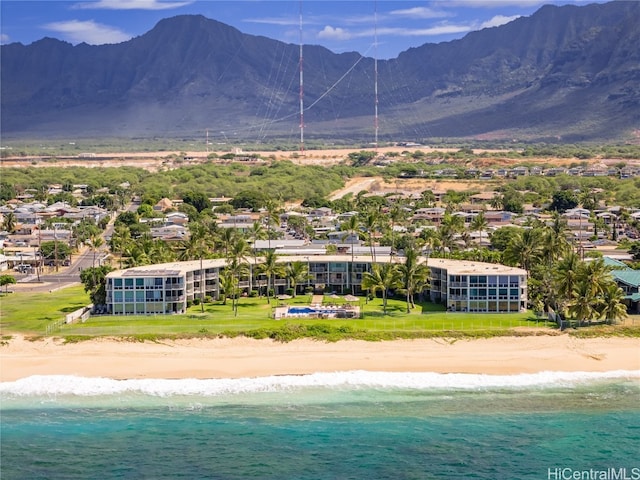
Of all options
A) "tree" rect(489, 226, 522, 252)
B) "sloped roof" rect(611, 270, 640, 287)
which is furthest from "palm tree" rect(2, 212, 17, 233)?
"sloped roof" rect(611, 270, 640, 287)

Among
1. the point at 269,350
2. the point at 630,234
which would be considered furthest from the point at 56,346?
the point at 630,234

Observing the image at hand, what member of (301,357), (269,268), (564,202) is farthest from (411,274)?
(564,202)

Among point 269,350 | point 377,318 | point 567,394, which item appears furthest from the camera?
point 377,318

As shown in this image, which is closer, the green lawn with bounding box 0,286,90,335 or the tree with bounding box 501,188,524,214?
the green lawn with bounding box 0,286,90,335

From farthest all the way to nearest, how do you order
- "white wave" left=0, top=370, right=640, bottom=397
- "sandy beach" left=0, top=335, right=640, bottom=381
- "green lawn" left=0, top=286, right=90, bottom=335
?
1. "green lawn" left=0, top=286, right=90, bottom=335
2. "sandy beach" left=0, top=335, right=640, bottom=381
3. "white wave" left=0, top=370, right=640, bottom=397

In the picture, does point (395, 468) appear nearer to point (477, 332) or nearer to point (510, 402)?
point (510, 402)

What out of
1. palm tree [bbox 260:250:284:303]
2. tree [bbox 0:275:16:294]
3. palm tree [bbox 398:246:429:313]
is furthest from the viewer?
tree [bbox 0:275:16:294]

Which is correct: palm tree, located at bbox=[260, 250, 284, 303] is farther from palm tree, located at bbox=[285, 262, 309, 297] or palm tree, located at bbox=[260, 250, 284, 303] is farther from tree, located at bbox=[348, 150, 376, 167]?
tree, located at bbox=[348, 150, 376, 167]

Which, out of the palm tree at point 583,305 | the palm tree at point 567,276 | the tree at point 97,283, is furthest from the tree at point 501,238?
the tree at point 97,283
